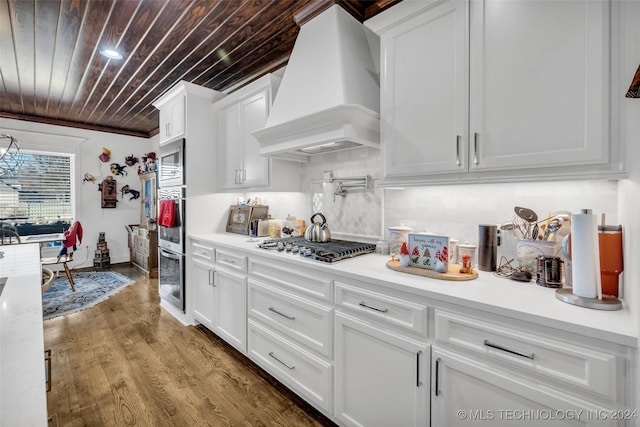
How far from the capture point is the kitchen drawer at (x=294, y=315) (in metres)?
1.64

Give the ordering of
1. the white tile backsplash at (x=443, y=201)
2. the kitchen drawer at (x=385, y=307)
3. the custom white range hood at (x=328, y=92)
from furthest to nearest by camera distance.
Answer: the custom white range hood at (x=328, y=92) < the white tile backsplash at (x=443, y=201) < the kitchen drawer at (x=385, y=307)

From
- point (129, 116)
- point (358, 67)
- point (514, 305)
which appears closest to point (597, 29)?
point (514, 305)

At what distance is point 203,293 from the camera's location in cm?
279

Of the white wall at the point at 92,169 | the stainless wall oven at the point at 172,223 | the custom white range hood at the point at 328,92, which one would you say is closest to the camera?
the custom white range hood at the point at 328,92

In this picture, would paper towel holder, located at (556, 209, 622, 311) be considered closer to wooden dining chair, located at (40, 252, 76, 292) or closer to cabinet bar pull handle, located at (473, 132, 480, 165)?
cabinet bar pull handle, located at (473, 132, 480, 165)

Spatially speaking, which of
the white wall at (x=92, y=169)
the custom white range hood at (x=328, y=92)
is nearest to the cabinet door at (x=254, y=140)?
the custom white range hood at (x=328, y=92)

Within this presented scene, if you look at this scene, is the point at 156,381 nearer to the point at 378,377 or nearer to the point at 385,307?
the point at 378,377

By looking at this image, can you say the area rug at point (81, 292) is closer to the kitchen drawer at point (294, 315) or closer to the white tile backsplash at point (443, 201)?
the kitchen drawer at point (294, 315)

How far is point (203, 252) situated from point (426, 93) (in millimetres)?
2348

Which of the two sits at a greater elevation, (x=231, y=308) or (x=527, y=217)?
(x=527, y=217)

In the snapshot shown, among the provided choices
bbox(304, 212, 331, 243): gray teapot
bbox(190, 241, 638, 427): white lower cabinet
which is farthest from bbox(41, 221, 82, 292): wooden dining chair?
bbox(304, 212, 331, 243): gray teapot

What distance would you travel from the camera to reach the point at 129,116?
467cm

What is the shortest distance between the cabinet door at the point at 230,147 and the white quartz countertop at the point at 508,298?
1612 mm

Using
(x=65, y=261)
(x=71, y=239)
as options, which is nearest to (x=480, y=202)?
(x=71, y=239)
